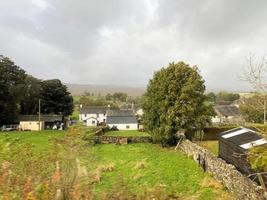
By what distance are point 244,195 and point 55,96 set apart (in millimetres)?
57972

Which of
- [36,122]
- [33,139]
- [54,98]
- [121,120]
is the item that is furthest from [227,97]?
[33,139]

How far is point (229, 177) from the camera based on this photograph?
16922 mm

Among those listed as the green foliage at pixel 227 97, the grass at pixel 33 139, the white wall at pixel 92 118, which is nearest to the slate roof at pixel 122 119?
the white wall at pixel 92 118

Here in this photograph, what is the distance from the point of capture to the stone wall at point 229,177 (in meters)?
13.5

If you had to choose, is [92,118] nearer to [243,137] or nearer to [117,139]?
[117,139]

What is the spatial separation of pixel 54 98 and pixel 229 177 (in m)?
56.4

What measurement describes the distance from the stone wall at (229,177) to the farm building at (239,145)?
1.19m

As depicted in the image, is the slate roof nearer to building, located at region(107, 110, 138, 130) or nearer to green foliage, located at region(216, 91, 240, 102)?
building, located at region(107, 110, 138, 130)

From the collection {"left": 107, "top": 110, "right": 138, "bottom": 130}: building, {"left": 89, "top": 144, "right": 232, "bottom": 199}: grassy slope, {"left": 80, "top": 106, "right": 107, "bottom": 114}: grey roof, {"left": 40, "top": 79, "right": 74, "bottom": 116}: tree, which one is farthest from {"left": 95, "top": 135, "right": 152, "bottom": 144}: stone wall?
{"left": 80, "top": 106, "right": 107, "bottom": 114}: grey roof

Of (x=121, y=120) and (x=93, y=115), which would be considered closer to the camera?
(x=121, y=120)

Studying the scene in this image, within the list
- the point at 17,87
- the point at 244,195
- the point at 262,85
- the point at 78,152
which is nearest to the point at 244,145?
the point at 244,195

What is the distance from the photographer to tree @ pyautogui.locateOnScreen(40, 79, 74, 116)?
67.5 metres

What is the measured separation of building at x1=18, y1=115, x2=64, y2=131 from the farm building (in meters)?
41.3

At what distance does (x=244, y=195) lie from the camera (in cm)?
1461
